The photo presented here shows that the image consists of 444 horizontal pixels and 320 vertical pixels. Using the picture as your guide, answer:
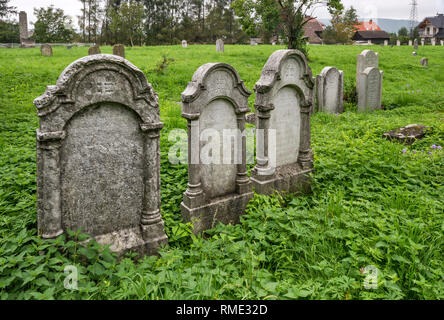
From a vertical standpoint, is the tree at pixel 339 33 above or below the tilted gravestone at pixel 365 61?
above

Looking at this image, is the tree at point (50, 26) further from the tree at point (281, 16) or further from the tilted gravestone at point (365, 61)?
the tilted gravestone at point (365, 61)

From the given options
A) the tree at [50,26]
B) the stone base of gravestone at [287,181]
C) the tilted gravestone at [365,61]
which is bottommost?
the stone base of gravestone at [287,181]

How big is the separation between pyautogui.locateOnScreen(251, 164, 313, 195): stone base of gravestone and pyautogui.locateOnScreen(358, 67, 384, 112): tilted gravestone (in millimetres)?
6067

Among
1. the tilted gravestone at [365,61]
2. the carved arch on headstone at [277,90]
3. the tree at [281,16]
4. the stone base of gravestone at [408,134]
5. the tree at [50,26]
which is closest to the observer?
the carved arch on headstone at [277,90]

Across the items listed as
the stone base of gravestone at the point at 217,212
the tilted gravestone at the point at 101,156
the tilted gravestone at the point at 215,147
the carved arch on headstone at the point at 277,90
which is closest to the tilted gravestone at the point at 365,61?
the carved arch on headstone at the point at 277,90

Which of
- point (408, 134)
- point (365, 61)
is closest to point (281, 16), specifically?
point (365, 61)

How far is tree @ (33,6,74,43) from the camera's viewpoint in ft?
115

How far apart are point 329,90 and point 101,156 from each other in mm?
7943

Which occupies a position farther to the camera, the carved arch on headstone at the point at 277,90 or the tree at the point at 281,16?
the tree at the point at 281,16

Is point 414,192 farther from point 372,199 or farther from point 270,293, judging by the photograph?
point 270,293

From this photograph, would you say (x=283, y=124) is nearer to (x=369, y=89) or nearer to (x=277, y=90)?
(x=277, y=90)

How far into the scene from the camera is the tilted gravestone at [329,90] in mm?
9438

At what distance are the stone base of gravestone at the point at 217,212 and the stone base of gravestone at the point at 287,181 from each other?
0.29m

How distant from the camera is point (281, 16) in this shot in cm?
1789
